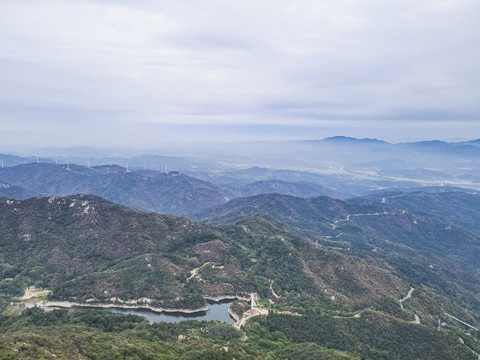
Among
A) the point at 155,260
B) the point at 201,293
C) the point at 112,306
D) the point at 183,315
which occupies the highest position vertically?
the point at 155,260

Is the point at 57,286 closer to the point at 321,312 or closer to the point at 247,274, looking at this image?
the point at 247,274

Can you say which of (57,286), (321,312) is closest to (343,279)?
(321,312)

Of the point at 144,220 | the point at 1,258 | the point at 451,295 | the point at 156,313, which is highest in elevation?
the point at 144,220

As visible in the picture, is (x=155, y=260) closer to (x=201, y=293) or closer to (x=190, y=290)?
(x=190, y=290)

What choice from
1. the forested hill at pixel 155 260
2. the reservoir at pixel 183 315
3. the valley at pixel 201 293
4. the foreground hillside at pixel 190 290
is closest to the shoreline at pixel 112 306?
the valley at pixel 201 293

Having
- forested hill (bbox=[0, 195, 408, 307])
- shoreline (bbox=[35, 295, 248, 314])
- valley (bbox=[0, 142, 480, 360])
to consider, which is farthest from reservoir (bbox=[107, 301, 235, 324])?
forested hill (bbox=[0, 195, 408, 307])

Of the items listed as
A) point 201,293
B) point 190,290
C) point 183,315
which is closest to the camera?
point 183,315

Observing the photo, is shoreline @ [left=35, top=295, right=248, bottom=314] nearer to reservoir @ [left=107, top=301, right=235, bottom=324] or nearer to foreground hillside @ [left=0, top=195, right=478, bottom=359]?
reservoir @ [left=107, top=301, right=235, bottom=324]

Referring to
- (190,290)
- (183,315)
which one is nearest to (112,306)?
(183,315)
